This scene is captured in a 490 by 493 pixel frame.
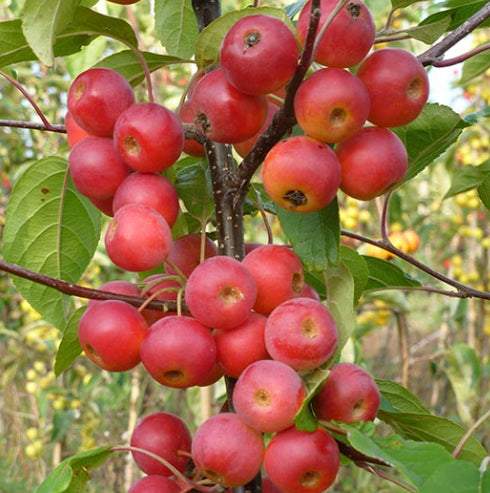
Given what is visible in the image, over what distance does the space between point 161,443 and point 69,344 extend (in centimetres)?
16

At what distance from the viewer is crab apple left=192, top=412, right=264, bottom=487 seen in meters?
0.57

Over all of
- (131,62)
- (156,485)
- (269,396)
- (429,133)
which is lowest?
(156,485)

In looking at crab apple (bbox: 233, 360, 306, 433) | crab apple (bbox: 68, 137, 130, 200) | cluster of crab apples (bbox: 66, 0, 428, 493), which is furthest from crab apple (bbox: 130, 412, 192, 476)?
crab apple (bbox: 68, 137, 130, 200)

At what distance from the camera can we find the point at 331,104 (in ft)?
1.79

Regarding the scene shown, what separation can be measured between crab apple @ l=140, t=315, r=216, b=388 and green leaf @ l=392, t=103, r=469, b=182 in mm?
322

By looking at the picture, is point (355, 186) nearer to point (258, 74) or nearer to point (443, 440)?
point (258, 74)

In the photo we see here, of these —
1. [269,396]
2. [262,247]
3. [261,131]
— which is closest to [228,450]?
[269,396]

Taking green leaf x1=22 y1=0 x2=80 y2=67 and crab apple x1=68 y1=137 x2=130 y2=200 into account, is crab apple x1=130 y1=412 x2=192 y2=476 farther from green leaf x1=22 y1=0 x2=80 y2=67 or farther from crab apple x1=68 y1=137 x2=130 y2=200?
green leaf x1=22 y1=0 x2=80 y2=67

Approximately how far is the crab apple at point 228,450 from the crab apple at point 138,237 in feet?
0.47

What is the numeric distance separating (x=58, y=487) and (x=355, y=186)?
0.35 metres

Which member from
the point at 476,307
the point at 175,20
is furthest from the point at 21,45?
the point at 476,307

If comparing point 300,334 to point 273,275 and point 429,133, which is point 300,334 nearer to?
point 273,275

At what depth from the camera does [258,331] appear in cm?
61

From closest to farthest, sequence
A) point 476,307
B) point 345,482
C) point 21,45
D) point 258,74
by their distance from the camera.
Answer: point 258,74 < point 21,45 < point 476,307 < point 345,482
